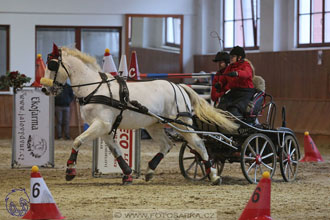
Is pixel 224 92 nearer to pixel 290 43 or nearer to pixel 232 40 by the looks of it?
pixel 290 43

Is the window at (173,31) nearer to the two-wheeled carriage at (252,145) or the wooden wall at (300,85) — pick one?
the wooden wall at (300,85)

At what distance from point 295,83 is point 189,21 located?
159 inches

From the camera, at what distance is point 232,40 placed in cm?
1730

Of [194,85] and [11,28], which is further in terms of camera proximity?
[11,28]

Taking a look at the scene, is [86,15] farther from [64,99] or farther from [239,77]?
[239,77]

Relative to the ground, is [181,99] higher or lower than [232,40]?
lower

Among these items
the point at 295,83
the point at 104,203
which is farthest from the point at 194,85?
the point at 104,203

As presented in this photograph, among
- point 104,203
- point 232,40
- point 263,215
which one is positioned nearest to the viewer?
point 263,215

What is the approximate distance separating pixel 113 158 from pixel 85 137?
1462 millimetres

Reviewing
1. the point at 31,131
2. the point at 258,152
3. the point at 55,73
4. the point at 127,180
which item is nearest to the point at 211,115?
the point at 258,152

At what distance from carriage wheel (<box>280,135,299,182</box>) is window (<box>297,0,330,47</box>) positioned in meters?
6.91

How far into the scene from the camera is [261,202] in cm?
516

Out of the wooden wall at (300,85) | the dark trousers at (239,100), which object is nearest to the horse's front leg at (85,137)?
the dark trousers at (239,100)

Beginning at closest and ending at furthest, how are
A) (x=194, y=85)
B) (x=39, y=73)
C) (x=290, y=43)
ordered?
(x=39, y=73), (x=194, y=85), (x=290, y=43)
